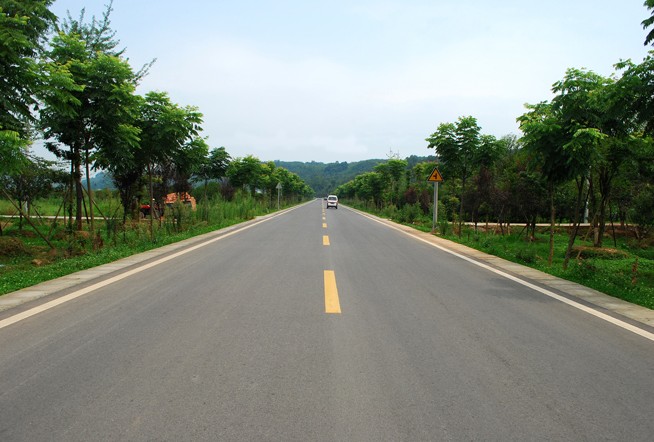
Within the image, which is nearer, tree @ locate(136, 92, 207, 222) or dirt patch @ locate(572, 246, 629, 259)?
tree @ locate(136, 92, 207, 222)

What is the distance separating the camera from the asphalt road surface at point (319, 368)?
2730 millimetres

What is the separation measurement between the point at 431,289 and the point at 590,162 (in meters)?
4.99

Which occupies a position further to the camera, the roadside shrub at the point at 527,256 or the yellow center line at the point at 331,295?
the roadside shrub at the point at 527,256

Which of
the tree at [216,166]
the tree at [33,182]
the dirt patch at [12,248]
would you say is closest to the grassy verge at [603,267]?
the dirt patch at [12,248]

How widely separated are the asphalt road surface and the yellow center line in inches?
1.8

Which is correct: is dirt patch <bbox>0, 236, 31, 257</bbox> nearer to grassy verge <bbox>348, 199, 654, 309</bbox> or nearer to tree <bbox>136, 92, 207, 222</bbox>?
tree <bbox>136, 92, 207, 222</bbox>

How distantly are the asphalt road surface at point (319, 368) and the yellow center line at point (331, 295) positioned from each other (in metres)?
0.05

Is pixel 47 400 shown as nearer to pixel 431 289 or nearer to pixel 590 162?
pixel 431 289

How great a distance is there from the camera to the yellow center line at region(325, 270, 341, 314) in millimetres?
5547

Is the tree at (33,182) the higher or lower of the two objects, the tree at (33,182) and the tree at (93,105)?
the lower

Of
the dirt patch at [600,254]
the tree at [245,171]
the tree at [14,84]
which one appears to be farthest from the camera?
the tree at [245,171]

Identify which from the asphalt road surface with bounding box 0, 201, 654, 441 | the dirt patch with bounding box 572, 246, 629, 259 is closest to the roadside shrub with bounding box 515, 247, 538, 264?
the asphalt road surface with bounding box 0, 201, 654, 441

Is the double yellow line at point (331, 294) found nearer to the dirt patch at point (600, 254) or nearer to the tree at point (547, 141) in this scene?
Answer: the tree at point (547, 141)

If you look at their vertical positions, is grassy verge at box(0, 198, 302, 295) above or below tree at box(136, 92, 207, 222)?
below
